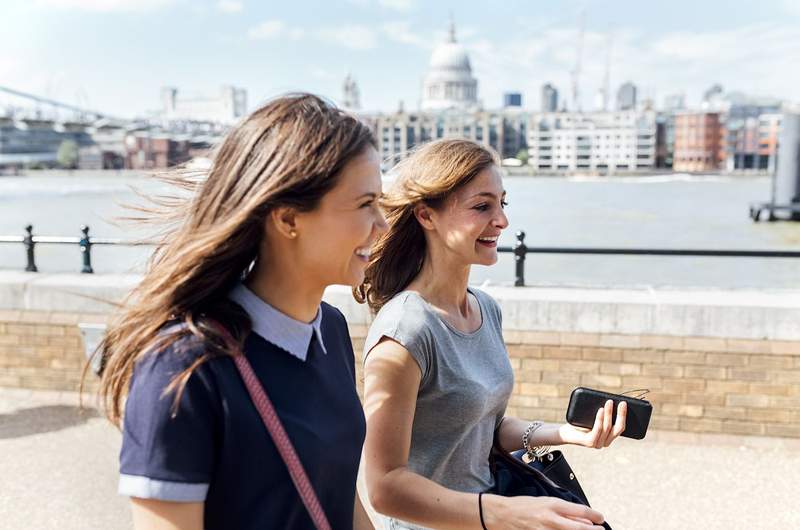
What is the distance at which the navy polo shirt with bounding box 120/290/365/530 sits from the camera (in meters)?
1.19

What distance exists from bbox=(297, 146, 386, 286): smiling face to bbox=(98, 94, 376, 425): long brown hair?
0.08 ft

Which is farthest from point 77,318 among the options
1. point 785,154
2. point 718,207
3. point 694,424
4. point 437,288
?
point 718,207

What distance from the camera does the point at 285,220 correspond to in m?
1.39

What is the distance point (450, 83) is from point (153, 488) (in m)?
151

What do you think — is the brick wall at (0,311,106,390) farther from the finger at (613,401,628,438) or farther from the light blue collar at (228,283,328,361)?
the light blue collar at (228,283,328,361)

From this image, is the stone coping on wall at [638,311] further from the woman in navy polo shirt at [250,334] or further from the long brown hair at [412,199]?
the woman in navy polo shirt at [250,334]

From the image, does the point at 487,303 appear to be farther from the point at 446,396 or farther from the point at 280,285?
the point at 280,285

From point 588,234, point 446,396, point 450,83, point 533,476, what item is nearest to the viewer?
point 446,396

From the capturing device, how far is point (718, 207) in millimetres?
74062

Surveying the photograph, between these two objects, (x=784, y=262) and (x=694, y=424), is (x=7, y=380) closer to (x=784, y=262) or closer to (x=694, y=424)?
(x=694, y=424)

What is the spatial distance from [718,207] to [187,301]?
7820 centimetres

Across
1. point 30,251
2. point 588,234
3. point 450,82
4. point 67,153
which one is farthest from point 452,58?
point 30,251

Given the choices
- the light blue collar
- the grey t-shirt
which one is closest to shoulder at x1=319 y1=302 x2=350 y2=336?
the light blue collar

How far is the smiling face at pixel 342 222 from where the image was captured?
141 centimetres
